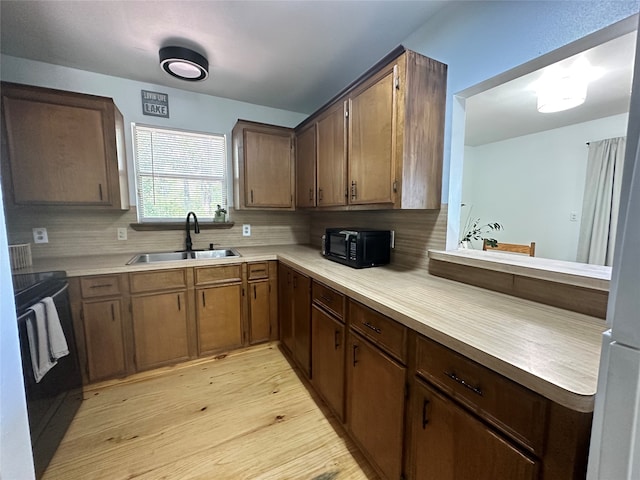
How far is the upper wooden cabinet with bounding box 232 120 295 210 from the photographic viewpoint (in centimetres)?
256

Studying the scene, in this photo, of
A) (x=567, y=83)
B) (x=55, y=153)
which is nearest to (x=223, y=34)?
(x=55, y=153)

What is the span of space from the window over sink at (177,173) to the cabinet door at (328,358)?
1.80 meters

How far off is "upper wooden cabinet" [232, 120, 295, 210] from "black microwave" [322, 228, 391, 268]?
101 cm

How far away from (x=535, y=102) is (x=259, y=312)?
3.65 meters

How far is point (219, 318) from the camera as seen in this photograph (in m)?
2.28

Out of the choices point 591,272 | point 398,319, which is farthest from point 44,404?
point 591,272

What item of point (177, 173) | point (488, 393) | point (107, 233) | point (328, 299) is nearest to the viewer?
point (488, 393)

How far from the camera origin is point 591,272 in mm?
1058

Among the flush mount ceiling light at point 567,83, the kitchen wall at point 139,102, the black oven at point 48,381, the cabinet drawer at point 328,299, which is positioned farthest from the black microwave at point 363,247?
the flush mount ceiling light at point 567,83

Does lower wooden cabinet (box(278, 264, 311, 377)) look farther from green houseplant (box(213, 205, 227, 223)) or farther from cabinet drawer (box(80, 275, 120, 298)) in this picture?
cabinet drawer (box(80, 275, 120, 298))

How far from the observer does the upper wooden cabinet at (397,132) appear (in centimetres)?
145

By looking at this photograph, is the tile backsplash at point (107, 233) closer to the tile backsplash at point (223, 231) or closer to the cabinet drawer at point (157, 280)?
the tile backsplash at point (223, 231)

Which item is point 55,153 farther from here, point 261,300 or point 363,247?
point 363,247

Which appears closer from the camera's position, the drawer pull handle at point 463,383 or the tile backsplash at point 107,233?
the drawer pull handle at point 463,383
